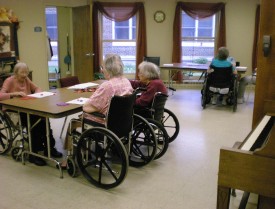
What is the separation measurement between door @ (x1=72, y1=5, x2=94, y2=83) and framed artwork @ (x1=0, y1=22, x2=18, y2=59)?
56.7 inches

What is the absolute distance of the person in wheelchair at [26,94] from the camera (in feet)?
10.8

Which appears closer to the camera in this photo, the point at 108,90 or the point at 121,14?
the point at 108,90

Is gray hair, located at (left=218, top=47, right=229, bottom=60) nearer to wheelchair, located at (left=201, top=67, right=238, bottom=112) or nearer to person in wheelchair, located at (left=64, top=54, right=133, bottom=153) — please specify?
wheelchair, located at (left=201, top=67, right=238, bottom=112)

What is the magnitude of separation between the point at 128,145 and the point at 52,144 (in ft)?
3.08

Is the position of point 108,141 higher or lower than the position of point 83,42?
lower

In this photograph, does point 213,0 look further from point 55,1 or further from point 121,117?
point 121,117

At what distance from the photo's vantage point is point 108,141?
271 cm

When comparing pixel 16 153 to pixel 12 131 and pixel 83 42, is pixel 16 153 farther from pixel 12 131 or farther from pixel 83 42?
pixel 83 42

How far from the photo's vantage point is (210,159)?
345 centimetres

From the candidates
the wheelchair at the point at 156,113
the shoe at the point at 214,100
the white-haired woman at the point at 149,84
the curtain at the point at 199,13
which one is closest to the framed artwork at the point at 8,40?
the white-haired woman at the point at 149,84

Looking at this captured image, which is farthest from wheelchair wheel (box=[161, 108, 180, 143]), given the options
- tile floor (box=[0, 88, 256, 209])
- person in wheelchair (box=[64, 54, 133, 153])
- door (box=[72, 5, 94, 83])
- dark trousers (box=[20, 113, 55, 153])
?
door (box=[72, 5, 94, 83])

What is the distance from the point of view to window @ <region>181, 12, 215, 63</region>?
7.70m

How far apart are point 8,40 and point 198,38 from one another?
4284 millimetres

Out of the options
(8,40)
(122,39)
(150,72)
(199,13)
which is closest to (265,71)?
(150,72)
